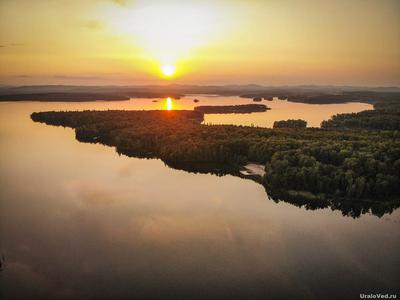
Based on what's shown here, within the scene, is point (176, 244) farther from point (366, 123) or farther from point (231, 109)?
point (231, 109)

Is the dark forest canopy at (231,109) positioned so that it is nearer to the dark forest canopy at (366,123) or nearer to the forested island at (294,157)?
the dark forest canopy at (366,123)

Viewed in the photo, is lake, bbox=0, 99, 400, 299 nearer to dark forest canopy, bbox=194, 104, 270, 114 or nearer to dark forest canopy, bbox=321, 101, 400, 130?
dark forest canopy, bbox=321, 101, 400, 130

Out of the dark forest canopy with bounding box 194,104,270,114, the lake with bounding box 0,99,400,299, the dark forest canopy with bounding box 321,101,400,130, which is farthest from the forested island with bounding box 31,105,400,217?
the dark forest canopy with bounding box 194,104,270,114

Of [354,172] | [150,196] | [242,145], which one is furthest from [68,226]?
[242,145]

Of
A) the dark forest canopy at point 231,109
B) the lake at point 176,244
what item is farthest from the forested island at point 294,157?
the dark forest canopy at point 231,109

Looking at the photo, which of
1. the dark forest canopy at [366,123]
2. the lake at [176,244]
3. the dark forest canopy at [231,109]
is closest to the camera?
the lake at [176,244]

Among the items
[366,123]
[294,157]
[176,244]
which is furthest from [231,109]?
[176,244]

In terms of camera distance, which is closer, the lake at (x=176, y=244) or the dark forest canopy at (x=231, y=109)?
the lake at (x=176, y=244)
